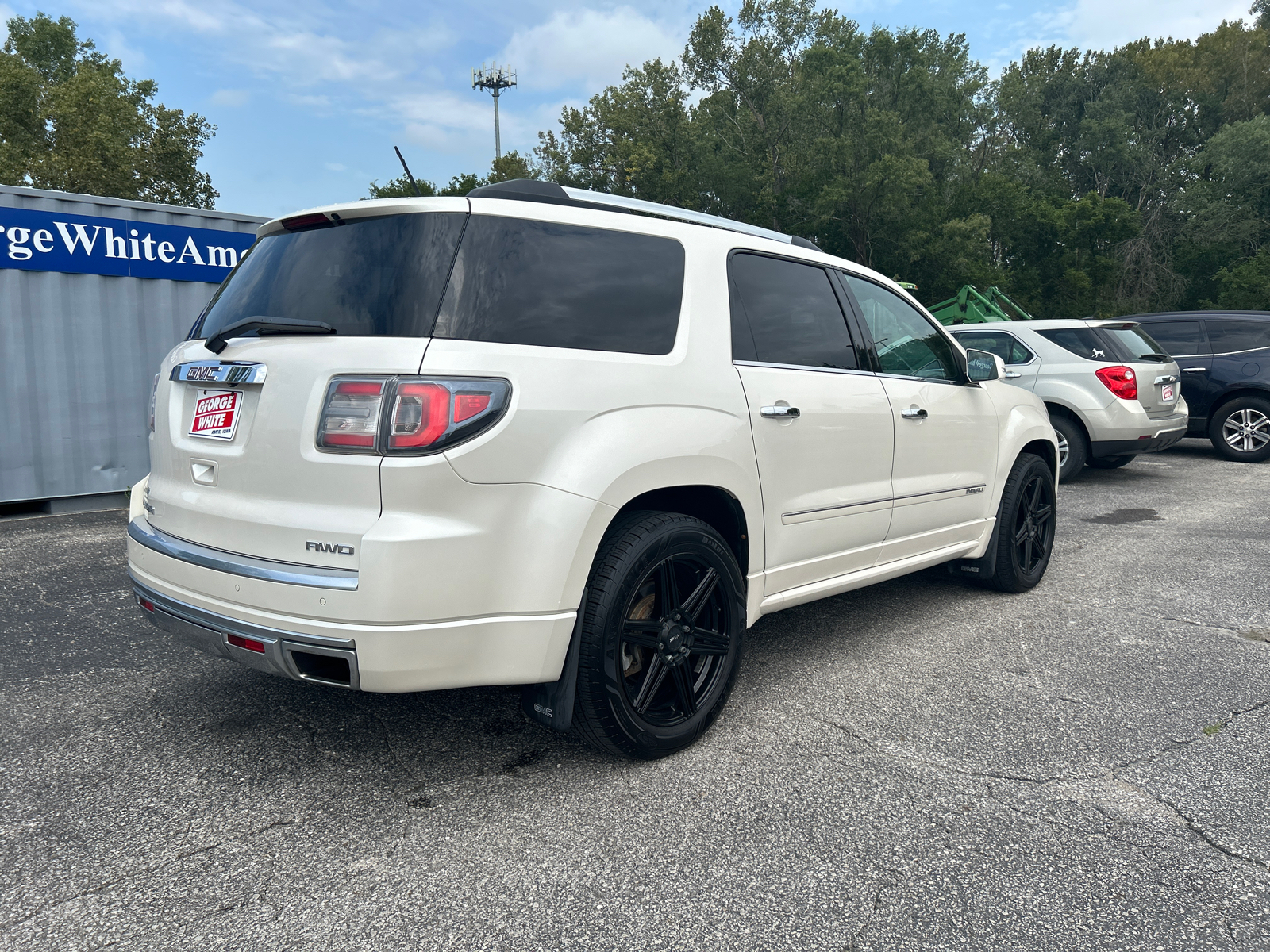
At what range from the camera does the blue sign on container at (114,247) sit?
24.0ft

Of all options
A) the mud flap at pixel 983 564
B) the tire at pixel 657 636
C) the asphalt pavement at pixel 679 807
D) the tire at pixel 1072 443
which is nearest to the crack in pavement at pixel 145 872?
the asphalt pavement at pixel 679 807

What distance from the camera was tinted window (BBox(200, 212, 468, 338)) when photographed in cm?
246

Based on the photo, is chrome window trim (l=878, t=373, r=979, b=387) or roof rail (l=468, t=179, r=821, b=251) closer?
roof rail (l=468, t=179, r=821, b=251)

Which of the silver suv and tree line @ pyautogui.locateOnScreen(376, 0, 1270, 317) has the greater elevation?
tree line @ pyautogui.locateOnScreen(376, 0, 1270, 317)

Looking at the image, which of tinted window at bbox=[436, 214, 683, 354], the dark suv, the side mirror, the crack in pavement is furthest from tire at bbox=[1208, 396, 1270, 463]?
the crack in pavement

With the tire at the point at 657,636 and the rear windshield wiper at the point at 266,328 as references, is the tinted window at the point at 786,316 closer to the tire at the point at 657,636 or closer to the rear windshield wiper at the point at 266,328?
the tire at the point at 657,636

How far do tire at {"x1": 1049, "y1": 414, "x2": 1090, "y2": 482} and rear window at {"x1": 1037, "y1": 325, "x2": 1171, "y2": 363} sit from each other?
2.27 feet

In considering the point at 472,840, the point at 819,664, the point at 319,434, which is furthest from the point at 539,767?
the point at 819,664

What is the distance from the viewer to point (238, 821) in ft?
8.19

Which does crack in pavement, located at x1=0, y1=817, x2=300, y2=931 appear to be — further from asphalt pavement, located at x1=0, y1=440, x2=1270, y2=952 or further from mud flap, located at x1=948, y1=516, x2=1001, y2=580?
mud flap, located at x1=948, y1=516, x2=1001, y2=580

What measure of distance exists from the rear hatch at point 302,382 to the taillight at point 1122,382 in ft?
26.5

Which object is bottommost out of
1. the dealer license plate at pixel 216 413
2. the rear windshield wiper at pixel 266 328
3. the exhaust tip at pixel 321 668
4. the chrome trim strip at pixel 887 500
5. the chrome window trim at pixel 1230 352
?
the exhaust tip at pixel 321 668

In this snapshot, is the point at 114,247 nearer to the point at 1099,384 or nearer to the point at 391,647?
the point at 391,647

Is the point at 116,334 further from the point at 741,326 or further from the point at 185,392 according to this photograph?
the point at 741,326
